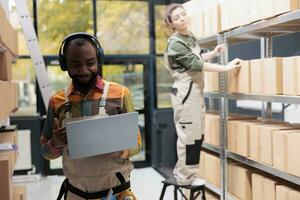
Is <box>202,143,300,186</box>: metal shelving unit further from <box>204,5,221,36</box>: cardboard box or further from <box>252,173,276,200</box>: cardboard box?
<box>204,5,221,36</box>: cardboard box

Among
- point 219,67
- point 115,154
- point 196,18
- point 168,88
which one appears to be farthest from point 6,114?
point 168,88

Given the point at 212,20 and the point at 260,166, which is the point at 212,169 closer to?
the point at 260,166

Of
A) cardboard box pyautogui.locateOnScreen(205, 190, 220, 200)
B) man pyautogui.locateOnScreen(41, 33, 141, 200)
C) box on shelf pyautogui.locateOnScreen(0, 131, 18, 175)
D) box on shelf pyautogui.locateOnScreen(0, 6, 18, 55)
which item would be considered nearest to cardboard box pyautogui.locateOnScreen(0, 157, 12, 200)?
box on shelf pyautogui.locateOnScreen(0, 131, 18, 175)

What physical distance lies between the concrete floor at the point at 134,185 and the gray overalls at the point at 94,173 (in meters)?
2.77

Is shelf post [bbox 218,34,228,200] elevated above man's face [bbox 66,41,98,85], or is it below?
below

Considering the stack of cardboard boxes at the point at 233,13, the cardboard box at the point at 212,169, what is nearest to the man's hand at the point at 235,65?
the stack of cardboard boxes at the point at 233,13

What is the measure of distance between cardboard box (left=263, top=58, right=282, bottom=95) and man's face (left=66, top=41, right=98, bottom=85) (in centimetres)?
132

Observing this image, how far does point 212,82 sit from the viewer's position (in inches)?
134

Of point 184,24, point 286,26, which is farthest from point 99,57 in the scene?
point 286,26

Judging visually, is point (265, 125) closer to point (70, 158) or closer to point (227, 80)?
point (227, 80)

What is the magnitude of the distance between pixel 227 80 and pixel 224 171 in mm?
765

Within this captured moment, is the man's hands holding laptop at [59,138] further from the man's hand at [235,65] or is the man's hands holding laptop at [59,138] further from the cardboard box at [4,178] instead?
the man's hand at [235,65]

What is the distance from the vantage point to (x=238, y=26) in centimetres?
283

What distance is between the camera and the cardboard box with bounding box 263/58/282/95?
2.42 m
